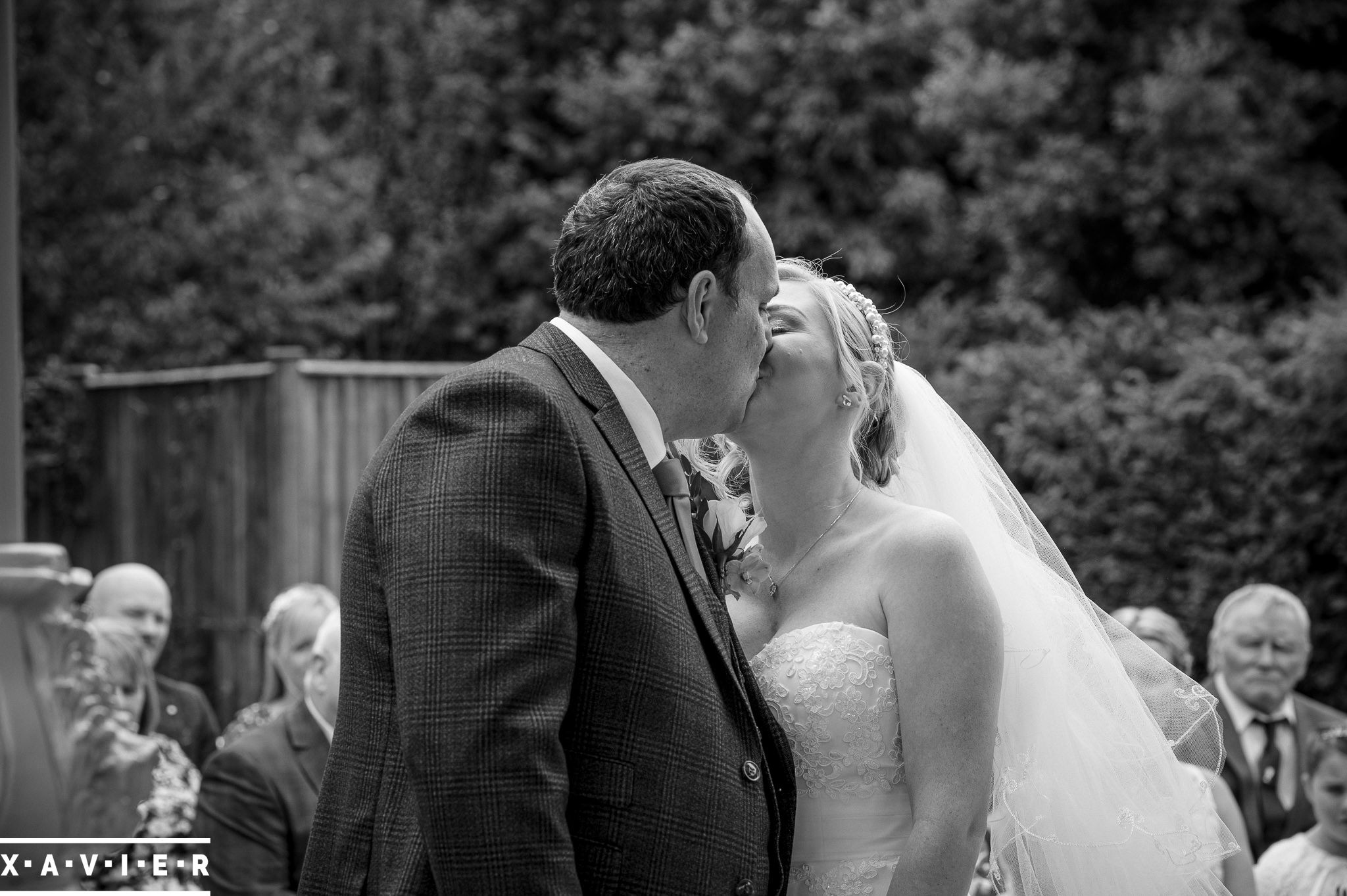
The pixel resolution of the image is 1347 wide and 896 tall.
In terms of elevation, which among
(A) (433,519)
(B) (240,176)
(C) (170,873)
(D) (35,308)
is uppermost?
(B) (240,176)

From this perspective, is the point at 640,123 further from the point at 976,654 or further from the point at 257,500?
the point at 976,654

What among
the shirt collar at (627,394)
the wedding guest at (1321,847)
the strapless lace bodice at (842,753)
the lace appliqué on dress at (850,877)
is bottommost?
the wedding guest at (1321,847)

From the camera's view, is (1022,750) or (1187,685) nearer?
(1022,750)

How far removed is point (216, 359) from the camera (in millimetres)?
12258

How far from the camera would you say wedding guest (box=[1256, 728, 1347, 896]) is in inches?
161

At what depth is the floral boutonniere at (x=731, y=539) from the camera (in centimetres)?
275

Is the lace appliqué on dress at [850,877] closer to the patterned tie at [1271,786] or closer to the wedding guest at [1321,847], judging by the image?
the wedding guest at [1321,847]

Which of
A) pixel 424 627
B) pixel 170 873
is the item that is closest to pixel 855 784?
pixel 424 627

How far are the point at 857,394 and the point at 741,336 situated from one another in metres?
0.69

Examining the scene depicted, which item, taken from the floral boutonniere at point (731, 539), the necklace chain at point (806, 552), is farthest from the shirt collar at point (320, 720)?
the necklace chain at point (806, 552)

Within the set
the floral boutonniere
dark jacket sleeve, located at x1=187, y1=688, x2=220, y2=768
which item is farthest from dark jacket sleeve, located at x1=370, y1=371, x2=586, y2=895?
dark jacket sleeve, located at x1=187, y1=688, x2=220, y2=768

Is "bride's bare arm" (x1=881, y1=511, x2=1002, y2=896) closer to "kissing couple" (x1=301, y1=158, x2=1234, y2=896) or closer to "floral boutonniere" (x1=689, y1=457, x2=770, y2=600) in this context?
"kissing couple" (x1=301, y1=158, x2=1234, y2=896)

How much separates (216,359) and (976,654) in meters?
10.7

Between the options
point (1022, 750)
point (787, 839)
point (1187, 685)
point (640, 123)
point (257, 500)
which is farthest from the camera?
point (640, 123)
